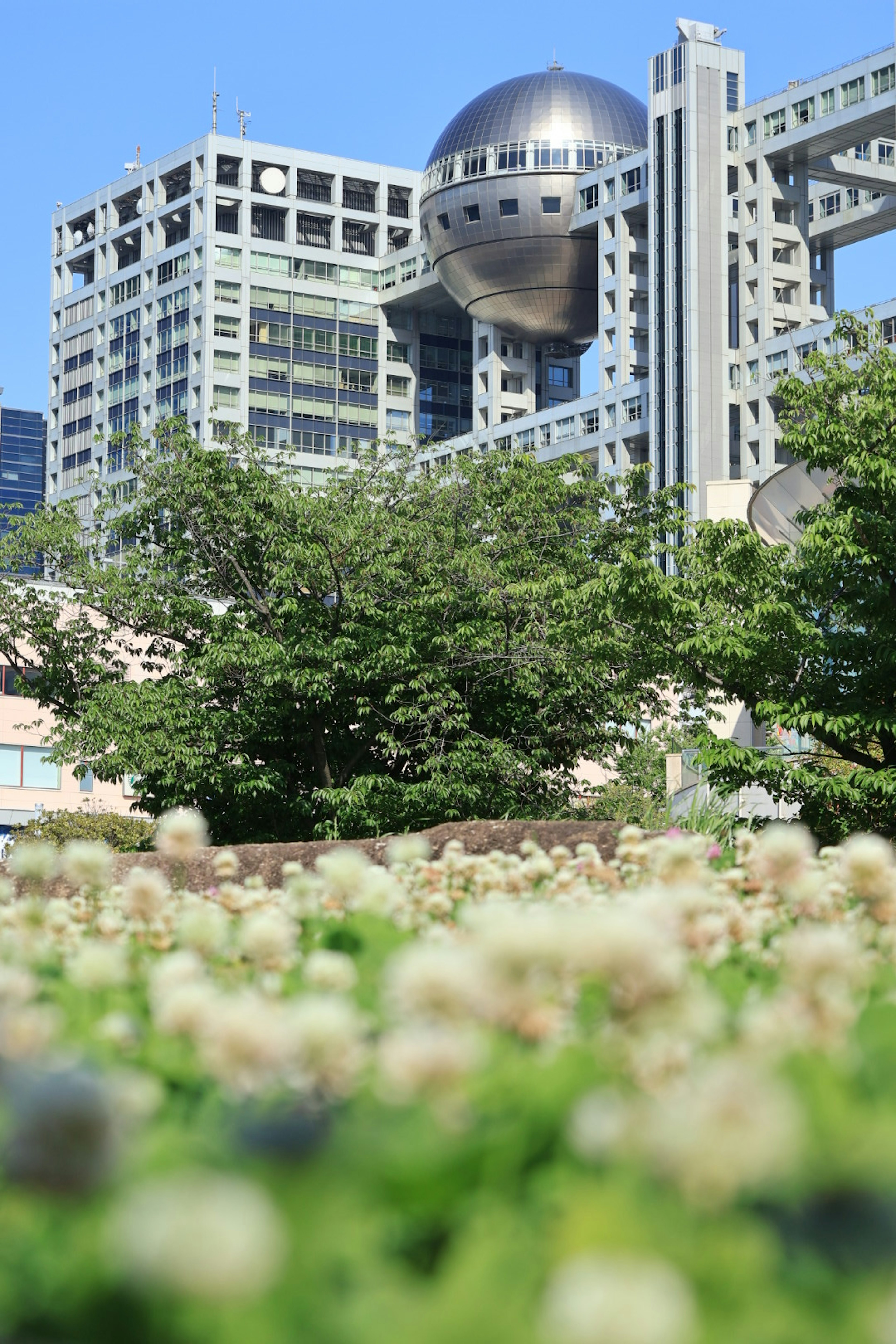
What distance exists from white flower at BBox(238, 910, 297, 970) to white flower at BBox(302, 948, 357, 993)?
0.24 ft

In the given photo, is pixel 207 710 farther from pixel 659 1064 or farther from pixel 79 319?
pixel 79 319

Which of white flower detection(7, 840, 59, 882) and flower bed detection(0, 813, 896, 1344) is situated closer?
flower bed detection(0, 813, 896, 1344)

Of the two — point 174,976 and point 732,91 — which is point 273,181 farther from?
point 174,976

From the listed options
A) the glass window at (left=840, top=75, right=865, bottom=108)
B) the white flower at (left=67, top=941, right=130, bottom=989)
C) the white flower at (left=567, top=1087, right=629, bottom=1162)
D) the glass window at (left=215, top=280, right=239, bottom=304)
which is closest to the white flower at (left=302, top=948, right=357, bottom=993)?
the white flower at (left=67, top=941, right=130, bottom=989)

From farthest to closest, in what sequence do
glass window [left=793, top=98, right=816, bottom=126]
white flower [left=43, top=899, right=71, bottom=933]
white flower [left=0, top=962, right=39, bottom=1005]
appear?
A: glass window [left=793, top=98, right=816, bottom=126]
white flower [left=43, top=899, right=71, bottom=933]
white flower [left=0, top=962, right=39, bottom=1005]

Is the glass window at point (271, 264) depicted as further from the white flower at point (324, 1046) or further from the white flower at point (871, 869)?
the white flower at point (324, 1046)

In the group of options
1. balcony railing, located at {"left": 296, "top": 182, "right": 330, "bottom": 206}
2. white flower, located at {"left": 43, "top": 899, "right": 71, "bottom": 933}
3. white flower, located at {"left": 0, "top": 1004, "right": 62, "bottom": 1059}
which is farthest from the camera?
balcony railing, located at {"left": 296, "top": 182, "right": 330, "bottom": 206}

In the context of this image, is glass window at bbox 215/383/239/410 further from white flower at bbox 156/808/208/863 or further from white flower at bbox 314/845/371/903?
white flower at bbox 314/845/371/903

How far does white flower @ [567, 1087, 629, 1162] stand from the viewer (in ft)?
6.37

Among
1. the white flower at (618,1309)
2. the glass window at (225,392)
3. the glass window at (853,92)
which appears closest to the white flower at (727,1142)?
the white flower at (618,1309)

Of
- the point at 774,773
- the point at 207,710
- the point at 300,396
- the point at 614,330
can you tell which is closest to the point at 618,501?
the point at 207,710

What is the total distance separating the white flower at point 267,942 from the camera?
3.45m

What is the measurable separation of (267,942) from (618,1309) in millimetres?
2100

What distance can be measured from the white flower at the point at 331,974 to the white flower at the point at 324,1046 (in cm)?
75
